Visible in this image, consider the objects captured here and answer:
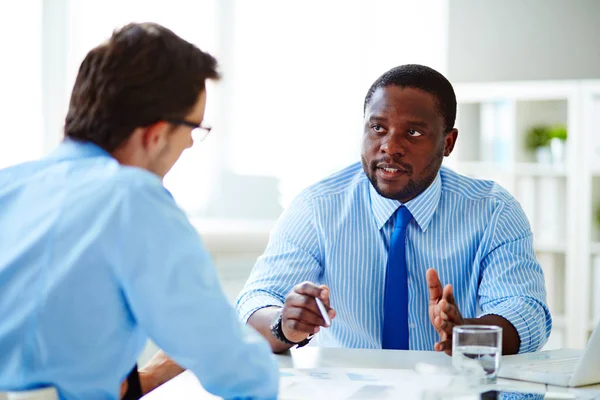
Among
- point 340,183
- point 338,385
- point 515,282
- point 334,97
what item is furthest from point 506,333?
point 334,97

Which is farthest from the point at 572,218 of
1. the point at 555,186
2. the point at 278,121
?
the point at 278,121

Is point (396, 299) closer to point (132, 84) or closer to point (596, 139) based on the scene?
point (132, 84)

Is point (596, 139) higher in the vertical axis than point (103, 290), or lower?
higher

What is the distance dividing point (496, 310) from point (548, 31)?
3.05 m

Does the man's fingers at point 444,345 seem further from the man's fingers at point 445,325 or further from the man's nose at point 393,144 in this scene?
the man's nose at point 393,144

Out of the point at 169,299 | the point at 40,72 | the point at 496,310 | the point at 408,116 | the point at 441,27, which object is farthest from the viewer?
the point at 441,27

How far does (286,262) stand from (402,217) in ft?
1.04

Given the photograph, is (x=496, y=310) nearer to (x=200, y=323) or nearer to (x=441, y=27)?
(x=200, y=323)

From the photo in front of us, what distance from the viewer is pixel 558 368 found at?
5.03ft

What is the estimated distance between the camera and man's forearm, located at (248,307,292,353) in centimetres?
171

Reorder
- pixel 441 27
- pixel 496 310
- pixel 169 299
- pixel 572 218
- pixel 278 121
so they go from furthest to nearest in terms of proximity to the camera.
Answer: pixel 441 27 → pixel 278 121 → pixel 572 218 → pixel 496 310 → pixel 169 299

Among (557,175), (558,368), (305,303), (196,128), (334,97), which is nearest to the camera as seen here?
(196,128)

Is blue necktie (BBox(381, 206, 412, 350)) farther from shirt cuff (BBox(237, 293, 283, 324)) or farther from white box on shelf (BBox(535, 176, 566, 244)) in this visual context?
white box on shelf (BBox(535, 176, 566, 244))

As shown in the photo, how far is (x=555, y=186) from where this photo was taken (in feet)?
13.0
